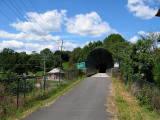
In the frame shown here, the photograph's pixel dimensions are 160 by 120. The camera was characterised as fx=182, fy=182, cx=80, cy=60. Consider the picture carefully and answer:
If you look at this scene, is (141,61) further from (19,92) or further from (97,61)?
(97,61)

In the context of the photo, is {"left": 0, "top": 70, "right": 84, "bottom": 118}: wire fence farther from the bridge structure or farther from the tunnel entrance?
the tunnel entrance

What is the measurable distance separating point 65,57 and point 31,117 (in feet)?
451

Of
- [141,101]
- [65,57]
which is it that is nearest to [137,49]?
[141,101]

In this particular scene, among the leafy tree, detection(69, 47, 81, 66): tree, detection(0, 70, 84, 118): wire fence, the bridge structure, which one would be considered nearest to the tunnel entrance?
the bridge structure

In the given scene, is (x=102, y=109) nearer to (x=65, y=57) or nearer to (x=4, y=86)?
(x=4, y=86)

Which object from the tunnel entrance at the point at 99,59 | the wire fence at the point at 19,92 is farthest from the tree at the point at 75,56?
the wire fence at the point at 19,92

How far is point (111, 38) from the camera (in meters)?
76.4

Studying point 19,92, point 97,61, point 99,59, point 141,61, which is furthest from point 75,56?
point 19,92

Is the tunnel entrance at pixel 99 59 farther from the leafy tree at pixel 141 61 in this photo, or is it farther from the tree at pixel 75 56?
the leafy tree at pixel 141 61

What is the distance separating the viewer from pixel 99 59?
182 ft

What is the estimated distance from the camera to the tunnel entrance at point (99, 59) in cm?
4479

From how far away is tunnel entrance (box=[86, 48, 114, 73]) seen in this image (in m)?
44.8

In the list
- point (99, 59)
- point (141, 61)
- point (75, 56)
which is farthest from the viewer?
point (75, 56)

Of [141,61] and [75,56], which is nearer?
[141,61]
